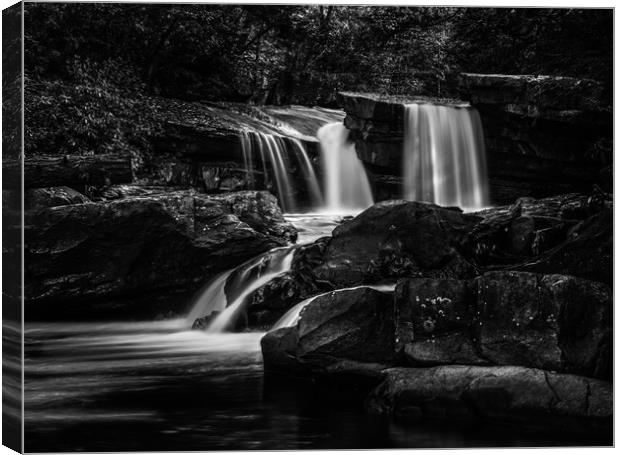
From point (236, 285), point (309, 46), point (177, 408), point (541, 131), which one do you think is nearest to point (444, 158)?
point (541, 131)

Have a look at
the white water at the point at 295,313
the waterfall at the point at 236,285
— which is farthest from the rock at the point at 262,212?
the white water at the point at 295,313

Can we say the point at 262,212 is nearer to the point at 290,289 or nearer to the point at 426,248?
the point at 290,289

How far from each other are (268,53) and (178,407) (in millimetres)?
2906

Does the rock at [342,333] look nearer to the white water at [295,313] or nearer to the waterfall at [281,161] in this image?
the white water at [295,313]

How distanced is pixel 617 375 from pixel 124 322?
3810 mm

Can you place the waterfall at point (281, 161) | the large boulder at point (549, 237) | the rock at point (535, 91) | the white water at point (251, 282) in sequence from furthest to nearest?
the waterfall at point (281, 161) < the white water at point (251, 282) < the rock at point (535, 91) < the large boulder at point (549, 237)

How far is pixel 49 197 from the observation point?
745cm

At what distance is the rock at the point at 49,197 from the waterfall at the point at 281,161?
5.16 ft

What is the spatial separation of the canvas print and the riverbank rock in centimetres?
3

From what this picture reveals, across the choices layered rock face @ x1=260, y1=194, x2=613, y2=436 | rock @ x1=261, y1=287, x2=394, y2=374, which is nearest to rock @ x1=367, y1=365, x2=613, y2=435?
layered rock face @ x1=260, y1=194, x2=613, y2=436

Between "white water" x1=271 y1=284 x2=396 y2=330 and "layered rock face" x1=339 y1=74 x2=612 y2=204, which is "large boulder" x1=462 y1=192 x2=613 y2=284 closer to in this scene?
"layered rock face" x1=339 y1=74 x2=612 y2=204

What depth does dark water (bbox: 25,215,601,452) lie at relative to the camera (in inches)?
244

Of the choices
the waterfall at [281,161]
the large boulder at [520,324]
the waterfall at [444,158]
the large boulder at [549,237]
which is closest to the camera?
the large boulder at [520,324]

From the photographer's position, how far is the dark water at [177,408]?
20.3ft
